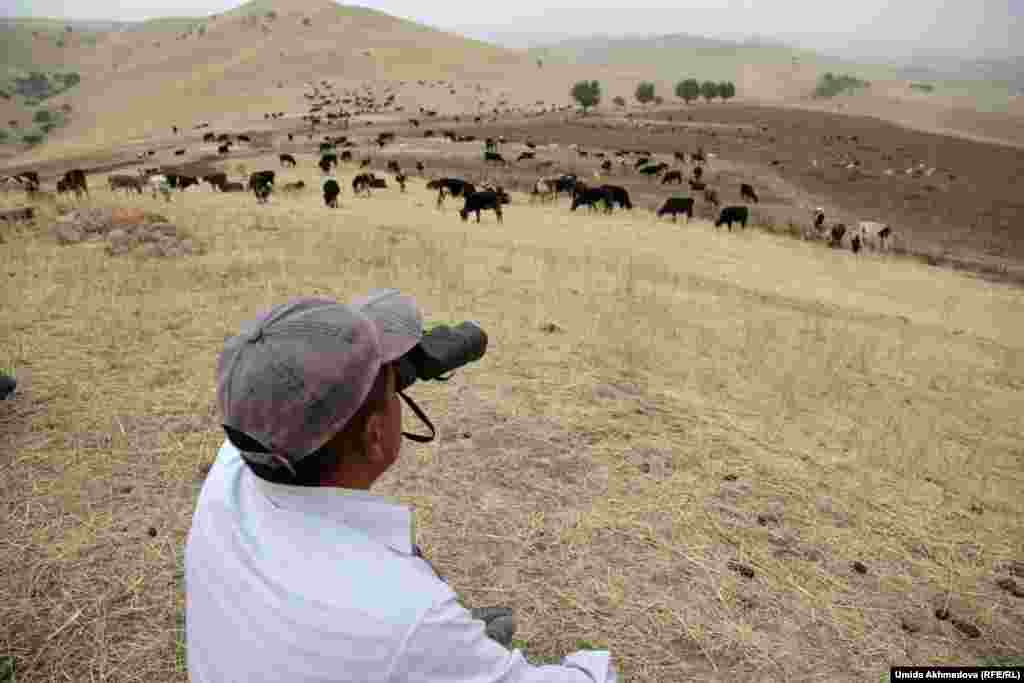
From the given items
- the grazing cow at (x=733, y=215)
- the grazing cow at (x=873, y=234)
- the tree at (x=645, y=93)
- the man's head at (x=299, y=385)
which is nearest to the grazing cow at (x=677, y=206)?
the grazing cow at (x=733, y=215)

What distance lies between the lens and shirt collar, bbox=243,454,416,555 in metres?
1.25

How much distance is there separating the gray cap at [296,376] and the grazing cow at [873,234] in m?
24.0

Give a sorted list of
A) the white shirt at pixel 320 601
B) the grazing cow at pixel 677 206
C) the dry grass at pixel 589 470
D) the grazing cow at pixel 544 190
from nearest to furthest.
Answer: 1. the white shirt at pixel 320 601
2. the dry grass at pixel 589 470
3. the grazing cow at pixel 677 206
4. the grazing cow at pixel 544 190

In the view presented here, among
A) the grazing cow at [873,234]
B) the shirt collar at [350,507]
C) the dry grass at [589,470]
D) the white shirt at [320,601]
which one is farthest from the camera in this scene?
the grazing cow at [873,234]

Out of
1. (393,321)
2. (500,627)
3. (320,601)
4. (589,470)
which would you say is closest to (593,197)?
(589,470)

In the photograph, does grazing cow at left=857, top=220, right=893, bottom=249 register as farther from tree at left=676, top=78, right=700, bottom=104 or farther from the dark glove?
tree at left=676, top=78, right=700, bottom=104


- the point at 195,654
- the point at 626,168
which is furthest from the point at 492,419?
the point at 626,168

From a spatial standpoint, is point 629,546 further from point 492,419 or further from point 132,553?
point 132,553

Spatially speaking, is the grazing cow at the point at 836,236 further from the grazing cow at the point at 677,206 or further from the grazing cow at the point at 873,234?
the grazing cow at the point at 677,206

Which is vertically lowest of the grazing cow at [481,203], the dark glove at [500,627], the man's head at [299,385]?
the dark glove at [500,627]

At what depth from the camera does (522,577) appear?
3213 millimetres

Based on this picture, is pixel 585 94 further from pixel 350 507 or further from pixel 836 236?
pixel 350 507

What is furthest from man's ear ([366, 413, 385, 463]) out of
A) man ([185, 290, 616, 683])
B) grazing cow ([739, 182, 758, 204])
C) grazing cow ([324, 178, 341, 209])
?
grazing cow ([739, 182, 758, 204])

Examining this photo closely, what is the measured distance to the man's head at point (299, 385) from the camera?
3.83 feet
